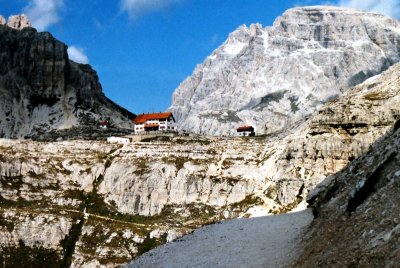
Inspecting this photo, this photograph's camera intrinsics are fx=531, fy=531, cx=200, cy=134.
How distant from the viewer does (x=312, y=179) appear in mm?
163000

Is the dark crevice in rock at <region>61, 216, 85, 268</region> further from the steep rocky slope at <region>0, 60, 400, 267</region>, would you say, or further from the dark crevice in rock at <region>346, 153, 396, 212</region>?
the dark crevice in rock at <region>346, 153, 396, 212</region>

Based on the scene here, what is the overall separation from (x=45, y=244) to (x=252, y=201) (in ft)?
223

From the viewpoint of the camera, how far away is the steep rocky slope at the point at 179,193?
15850 centimetres

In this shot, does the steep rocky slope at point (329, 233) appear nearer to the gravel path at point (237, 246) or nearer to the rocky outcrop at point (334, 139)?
the gravel path at point (237, 246)

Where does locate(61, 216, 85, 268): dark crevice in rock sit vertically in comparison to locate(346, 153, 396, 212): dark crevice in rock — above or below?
below

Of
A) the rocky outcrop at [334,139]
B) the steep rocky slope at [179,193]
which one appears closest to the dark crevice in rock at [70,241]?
the steep rocky slope at [179,193]

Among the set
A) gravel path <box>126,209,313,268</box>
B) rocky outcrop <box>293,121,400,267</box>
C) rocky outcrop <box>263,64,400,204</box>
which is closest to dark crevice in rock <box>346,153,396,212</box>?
rocky outcrop <box>293,121,400,267</box>

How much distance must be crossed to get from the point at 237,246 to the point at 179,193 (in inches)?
5698

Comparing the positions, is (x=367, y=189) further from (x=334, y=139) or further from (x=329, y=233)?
(x=334, y=139)

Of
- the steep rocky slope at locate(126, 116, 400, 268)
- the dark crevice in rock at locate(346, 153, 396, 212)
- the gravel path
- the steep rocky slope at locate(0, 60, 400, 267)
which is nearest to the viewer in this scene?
the steep rocky slope at locate(126, 116, 400, 268)

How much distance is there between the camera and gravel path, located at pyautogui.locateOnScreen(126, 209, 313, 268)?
39.8 meters

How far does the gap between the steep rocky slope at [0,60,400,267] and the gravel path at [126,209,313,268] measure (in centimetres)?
10154

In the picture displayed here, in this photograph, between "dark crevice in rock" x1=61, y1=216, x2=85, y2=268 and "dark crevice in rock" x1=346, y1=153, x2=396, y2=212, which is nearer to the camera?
"dark crevice in rock" x1=346, y1=153, x2=396, y2=212

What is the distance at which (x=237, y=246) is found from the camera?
45625 mm
